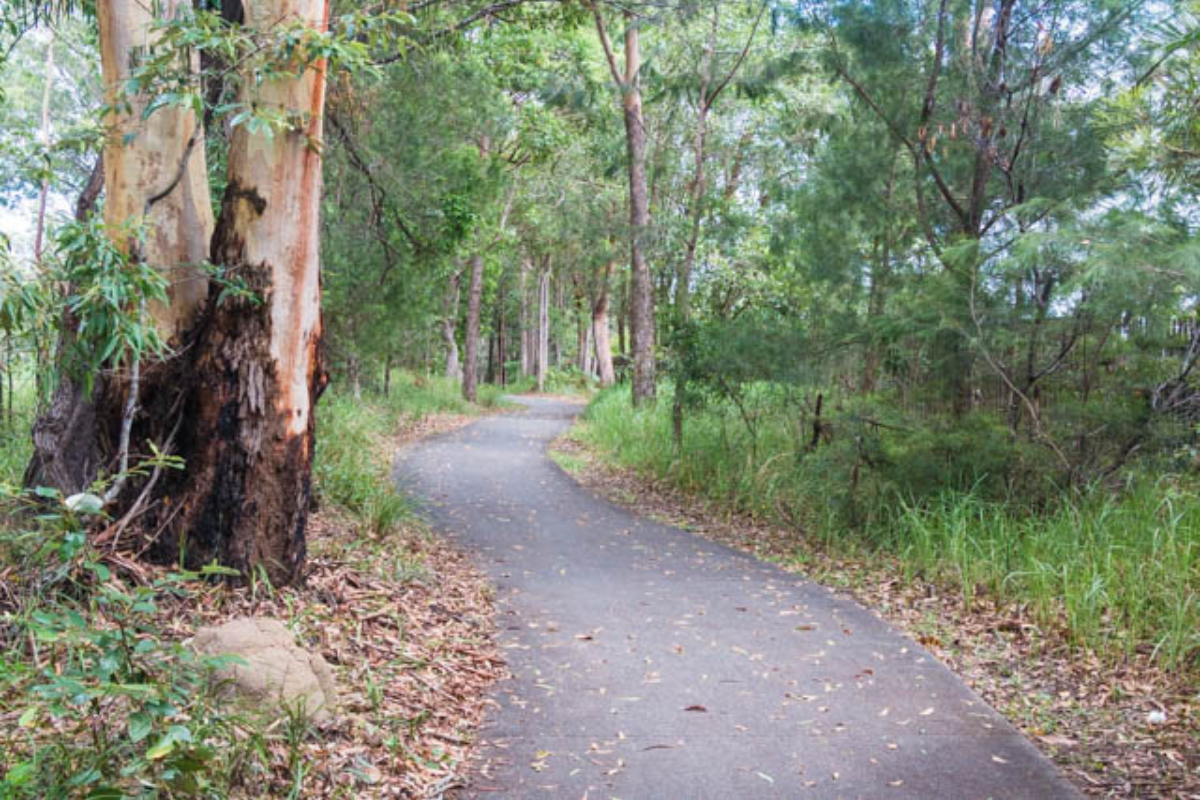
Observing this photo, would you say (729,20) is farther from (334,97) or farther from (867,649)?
(867,649)

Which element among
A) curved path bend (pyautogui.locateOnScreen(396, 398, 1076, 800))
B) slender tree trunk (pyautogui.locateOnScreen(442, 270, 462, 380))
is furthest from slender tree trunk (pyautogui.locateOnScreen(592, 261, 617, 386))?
curved path bend (pyautogui.locateOnScreen(396, 398, 1076, 800))

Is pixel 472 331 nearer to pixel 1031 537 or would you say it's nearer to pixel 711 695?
pixel 1031 537

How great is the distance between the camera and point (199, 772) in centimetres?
310

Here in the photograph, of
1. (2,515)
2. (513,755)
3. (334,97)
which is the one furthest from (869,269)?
(2,515)

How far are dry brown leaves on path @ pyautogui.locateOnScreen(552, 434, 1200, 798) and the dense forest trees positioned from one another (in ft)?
4.24

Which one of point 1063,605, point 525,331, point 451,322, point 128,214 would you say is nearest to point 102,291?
point 128,214

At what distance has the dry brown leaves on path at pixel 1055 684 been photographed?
433 cm

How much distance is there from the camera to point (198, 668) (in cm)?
363

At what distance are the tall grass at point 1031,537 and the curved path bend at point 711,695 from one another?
1059mm

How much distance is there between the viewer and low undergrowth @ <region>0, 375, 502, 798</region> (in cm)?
293

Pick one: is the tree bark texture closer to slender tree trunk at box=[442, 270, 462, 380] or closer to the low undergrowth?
the low undergrowth

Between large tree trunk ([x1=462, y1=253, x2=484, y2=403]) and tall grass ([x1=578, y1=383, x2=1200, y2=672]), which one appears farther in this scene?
large tree trunk ([x1=462, y1=253, x2=484, y2=403])

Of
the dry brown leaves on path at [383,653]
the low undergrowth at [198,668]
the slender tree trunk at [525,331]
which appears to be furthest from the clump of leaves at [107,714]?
the slender tree trunk at [525,331]

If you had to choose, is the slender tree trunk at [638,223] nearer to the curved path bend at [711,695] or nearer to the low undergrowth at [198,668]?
the curved path bend at [711,695]
